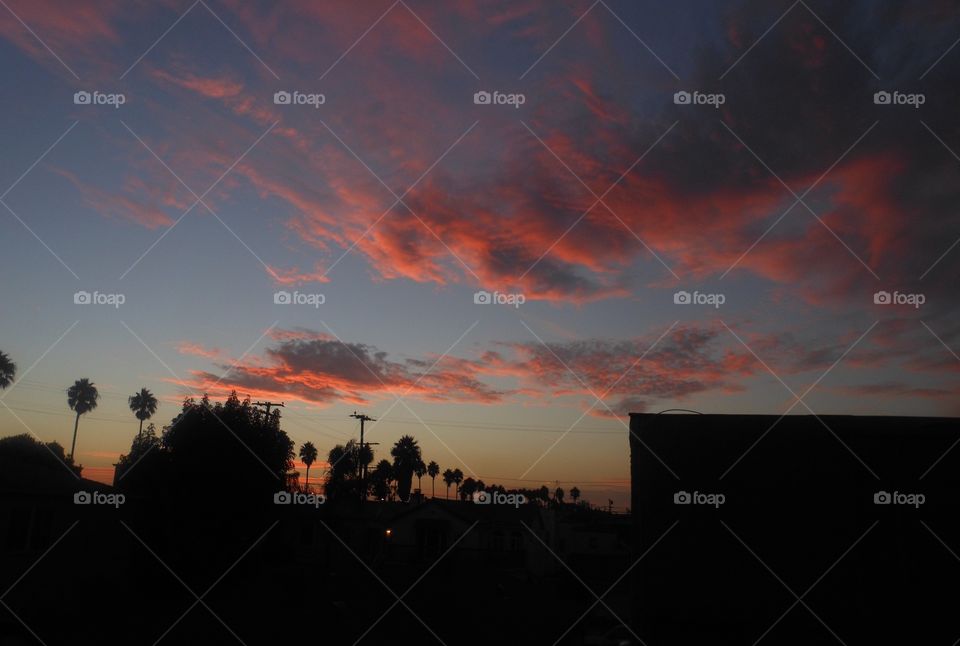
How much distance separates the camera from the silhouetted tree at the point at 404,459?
92.3 meters

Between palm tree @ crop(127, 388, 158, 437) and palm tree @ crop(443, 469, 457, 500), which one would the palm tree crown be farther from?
palm tree @ crop(443, 469, 457, 500)

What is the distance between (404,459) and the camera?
303 ft

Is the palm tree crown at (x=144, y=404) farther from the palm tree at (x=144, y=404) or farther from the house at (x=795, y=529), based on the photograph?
the house at (x=795, y=529)

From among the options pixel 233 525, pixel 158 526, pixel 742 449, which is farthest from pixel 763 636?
pixel 158 526

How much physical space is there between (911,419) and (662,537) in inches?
328

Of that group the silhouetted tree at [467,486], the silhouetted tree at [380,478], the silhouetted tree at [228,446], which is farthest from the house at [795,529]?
the silhouetted tree at [467,486]

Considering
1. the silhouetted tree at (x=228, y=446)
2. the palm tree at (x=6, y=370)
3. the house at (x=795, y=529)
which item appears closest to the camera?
the house at (x=795, y=529)

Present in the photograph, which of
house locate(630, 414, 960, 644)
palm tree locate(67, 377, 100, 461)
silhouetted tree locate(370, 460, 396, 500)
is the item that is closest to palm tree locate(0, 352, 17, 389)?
palm tree locate(67, 377, 100, 461)

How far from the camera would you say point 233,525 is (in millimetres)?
26312

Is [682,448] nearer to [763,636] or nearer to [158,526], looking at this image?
[763,636]

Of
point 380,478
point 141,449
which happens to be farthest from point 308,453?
point 141,449

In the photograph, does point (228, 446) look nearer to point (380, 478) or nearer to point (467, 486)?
point (380, 478)

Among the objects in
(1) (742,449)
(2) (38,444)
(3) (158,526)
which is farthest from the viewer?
(2) (38,444)

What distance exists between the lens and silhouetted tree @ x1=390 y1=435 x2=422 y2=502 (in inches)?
3634
